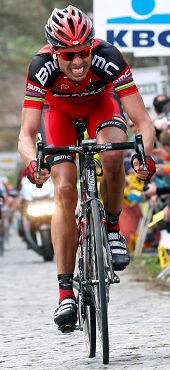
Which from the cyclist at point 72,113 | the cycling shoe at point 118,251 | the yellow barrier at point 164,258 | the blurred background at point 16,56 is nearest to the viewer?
the cyclist at point 72,113

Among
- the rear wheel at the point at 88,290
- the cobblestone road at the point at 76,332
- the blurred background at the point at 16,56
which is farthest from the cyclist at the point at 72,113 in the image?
the blurred background at the point at 16,56

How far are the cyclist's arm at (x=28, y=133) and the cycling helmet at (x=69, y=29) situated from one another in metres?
0.44

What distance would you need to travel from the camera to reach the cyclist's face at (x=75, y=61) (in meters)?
7.08

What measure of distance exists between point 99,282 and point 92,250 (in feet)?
1.29

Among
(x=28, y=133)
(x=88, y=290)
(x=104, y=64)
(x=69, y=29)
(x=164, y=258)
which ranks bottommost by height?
(x=88, y=290)

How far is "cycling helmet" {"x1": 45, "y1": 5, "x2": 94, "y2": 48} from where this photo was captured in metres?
7.07

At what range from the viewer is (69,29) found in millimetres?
7109

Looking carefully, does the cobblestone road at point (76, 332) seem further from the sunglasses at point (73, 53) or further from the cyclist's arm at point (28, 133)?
the sunglasses at point (73, 53)

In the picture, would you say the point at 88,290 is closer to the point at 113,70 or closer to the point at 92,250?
the point at 92,250

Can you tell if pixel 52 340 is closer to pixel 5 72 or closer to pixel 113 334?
pixel 113 334

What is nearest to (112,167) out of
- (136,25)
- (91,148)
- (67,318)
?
(91,148)

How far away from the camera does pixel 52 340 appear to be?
8133 mm

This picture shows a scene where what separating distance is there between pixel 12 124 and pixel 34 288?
55101 millimetres

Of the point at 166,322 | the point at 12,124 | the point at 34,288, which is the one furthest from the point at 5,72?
the point at 166,322
